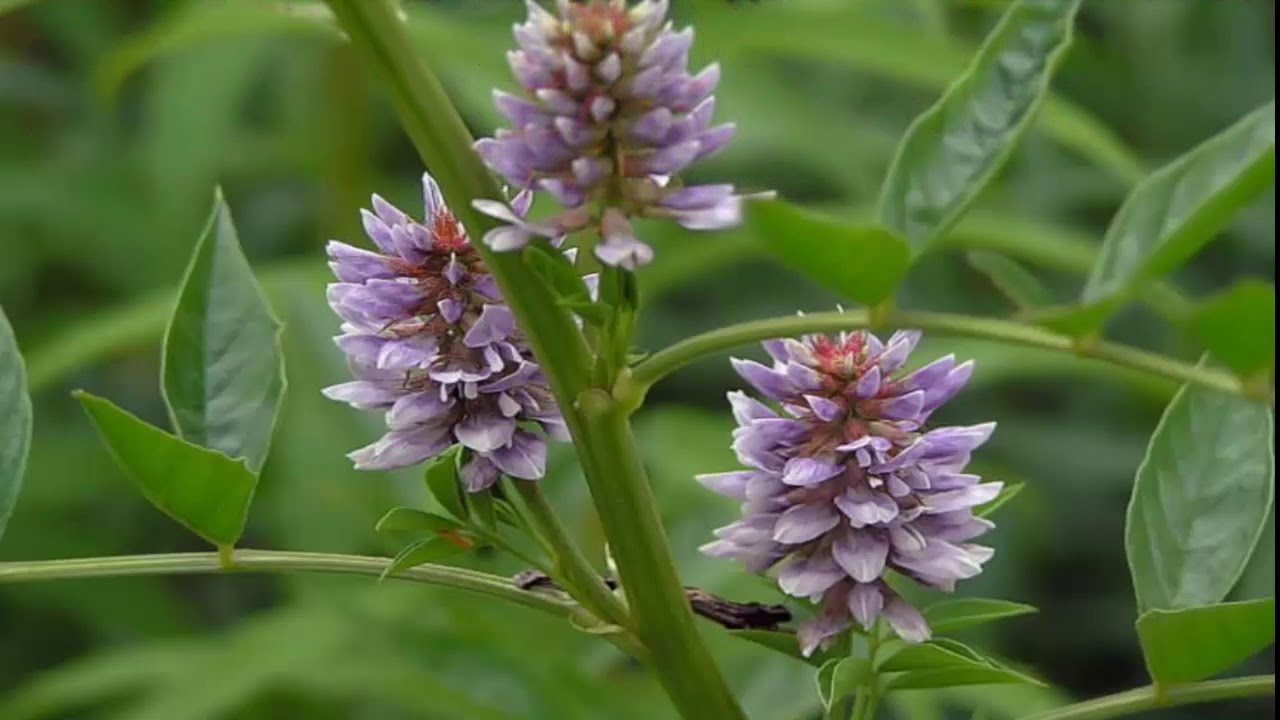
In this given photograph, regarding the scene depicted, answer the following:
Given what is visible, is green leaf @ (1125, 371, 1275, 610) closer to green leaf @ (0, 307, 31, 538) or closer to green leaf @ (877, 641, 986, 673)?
green leaf @ (877, 641, 986, 673)

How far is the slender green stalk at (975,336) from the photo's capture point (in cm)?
53

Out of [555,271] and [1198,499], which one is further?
[1198,499]

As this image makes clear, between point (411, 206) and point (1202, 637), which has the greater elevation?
point (411, 206)

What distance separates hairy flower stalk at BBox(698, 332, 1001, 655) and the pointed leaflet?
3.9 inches

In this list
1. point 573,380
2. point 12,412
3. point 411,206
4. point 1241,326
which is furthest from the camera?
point 411,206

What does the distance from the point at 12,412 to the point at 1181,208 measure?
1.48 ft

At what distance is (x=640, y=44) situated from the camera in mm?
556

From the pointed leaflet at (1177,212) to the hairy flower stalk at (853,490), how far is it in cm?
10

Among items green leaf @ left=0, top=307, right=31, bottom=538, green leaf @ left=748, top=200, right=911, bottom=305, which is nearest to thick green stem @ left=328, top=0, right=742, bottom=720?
green leaf @ left=748, top=200, right=911, bottom=305

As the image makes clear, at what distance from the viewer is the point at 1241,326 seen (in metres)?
0.50

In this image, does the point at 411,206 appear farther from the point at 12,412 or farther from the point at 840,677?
the point at 840,677

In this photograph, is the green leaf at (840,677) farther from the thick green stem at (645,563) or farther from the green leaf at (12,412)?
the green leaf at (12,412)

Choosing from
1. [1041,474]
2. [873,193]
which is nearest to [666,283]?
[873,193]

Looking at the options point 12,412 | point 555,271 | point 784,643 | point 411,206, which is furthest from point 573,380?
point 411,206
